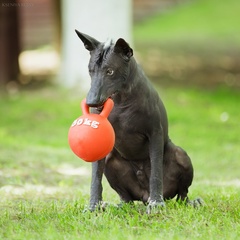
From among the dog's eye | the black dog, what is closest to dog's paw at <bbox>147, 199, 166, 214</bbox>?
the black dog

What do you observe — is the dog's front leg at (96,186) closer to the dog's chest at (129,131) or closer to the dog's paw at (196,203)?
the dog's chest at (129,131)

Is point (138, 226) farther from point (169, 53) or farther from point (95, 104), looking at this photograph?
point (169, 53)

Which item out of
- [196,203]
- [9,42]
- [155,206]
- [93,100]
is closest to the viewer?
[93,100]

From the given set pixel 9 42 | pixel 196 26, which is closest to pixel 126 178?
pixel 9 42

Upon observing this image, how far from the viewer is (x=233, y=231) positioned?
5.80m

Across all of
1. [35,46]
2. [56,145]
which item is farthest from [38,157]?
[35,46]

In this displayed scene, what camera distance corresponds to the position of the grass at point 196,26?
25.3 m

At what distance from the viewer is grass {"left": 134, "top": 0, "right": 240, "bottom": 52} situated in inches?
997

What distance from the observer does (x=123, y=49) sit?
6.09 m

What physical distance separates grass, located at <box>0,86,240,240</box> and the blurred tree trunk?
119 centimetres

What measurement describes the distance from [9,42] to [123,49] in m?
11.1

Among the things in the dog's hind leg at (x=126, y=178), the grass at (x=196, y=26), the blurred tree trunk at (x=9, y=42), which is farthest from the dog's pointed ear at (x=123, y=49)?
the grass at (x=196, y=26)

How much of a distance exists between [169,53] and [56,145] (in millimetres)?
12106

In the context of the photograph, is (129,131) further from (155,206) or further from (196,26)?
(196,26)
